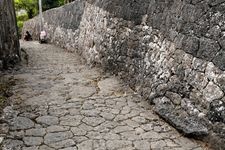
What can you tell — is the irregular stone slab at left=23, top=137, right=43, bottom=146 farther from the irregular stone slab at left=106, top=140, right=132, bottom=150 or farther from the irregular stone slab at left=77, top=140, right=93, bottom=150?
the irregular stone slab at left=106, top=140, right=132, bottom=150

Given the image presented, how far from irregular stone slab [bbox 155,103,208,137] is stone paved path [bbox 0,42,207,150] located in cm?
11

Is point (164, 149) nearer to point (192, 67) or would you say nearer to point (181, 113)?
point (181, 113)

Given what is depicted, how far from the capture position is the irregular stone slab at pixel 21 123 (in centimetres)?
530

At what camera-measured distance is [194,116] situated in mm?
5066

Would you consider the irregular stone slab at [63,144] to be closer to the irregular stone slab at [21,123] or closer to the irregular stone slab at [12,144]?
the irregular stone slab at [12,144]

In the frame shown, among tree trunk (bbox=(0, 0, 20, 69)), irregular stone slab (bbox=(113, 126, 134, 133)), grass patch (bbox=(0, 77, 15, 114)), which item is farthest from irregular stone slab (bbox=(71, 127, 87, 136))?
tree trunk (bbox=(0, 0, 20, 69))

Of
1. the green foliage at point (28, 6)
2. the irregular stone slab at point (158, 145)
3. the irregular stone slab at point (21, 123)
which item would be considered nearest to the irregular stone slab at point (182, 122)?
the irregular stone slab at point (158, 145)

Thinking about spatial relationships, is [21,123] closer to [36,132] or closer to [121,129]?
[36,132]

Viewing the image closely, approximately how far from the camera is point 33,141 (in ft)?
16.0

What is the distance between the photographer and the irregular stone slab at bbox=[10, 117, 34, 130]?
530cm

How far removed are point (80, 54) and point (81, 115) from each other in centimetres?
643

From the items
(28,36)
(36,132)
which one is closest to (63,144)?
(36,132)

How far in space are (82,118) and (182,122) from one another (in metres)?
1.75

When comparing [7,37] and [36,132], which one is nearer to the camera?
[36,132]
